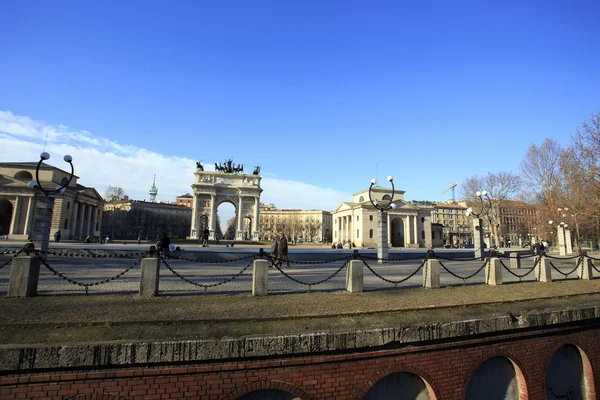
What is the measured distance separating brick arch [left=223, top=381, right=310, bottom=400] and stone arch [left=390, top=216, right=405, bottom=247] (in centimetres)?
7764

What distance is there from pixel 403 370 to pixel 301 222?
460 feet

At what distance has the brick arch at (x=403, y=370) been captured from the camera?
554cm

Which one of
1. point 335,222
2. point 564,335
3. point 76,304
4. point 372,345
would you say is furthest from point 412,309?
point 335,222

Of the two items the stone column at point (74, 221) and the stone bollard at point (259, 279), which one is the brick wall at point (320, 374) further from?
the stone column at point (74, 221)

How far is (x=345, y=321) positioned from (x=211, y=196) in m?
69.7

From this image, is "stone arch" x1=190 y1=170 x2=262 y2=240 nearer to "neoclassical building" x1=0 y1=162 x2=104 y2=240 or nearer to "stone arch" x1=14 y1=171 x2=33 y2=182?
"neoclassical building" x1=0 y1=162 x2=104 y2=240

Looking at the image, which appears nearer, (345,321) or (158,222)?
(345,321)

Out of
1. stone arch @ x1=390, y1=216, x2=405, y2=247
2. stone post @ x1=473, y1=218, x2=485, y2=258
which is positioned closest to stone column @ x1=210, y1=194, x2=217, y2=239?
stone arch @ x1=390, y1=216, x2=405, y2=247

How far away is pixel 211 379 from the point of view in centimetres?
484

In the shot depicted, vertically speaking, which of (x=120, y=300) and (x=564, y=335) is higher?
(x=120, y=300)

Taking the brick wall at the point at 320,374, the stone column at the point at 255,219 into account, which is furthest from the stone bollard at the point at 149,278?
the stone column at the point at 255,219

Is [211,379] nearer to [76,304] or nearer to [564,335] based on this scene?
[76,304]

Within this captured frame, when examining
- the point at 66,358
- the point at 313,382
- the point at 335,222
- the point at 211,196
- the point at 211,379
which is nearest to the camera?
the point at 66,358

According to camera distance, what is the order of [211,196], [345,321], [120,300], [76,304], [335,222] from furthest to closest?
[335,222], [211,196], [120,300], [76,304], [345,321]
